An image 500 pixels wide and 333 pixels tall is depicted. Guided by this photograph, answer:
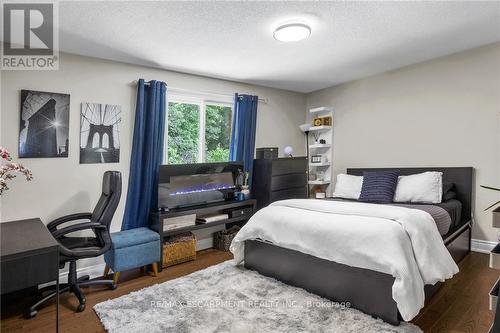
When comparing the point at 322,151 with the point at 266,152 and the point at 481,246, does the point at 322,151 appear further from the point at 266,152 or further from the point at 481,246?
the point at 481,246

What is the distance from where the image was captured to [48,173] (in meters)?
2.90

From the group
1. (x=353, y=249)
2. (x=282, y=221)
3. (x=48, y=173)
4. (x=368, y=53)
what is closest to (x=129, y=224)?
(x=48, y=173)

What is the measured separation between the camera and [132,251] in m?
2.92

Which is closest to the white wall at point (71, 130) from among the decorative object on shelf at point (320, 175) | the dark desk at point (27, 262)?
the dark desk at point (27, 262)

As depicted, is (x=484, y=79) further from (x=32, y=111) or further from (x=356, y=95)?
(x=32, y=111)

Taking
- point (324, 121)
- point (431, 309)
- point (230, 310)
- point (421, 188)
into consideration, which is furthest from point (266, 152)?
point (431, 309)

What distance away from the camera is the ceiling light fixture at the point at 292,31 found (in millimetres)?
2545

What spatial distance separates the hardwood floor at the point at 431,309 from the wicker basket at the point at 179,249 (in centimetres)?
21

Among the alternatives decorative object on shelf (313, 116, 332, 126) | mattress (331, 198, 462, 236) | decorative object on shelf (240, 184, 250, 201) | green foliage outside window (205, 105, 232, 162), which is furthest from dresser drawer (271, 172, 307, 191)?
mattress (331, 198, 462, 236)

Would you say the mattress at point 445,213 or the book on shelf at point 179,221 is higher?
the mattress at point 445,213

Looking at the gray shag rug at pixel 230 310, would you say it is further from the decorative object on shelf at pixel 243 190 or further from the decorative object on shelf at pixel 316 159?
the decorative object on shelf at pixel 316 159

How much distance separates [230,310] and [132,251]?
1.23 metres

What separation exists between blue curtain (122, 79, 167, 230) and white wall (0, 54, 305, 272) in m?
0.10

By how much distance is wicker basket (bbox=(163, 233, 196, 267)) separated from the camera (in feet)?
10.8
